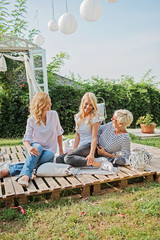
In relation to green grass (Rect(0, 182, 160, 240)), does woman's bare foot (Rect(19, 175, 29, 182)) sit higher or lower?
higher

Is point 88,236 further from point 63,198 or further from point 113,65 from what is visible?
point 113,65

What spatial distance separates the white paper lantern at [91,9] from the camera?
11.3 feet

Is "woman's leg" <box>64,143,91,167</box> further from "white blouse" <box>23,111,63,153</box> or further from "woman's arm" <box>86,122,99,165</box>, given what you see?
"white blouse" <box>23,111,63,153</box>

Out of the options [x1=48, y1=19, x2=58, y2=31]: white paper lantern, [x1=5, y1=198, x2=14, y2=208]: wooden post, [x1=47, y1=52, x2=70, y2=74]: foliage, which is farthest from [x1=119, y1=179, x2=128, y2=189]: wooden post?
[x1=47, y1=52, x2=70, y2=74]: foliage

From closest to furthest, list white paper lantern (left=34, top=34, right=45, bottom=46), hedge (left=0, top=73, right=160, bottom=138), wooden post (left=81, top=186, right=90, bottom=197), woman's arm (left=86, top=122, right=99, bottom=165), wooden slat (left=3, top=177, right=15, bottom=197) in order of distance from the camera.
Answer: wooden slat (left=3, top=177, right=15, bottom=197)
wooden post (left=81, top=186, right=90, bottom=197)
woman's arm (left=86, top=122, right=99, bottom=165)
white paper lantern (left=34, top=34, right=45, bottom=46)
hedge (left=0, top=73, right=160, bottom=138)

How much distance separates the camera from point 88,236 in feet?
5.37

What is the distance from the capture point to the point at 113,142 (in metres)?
3.02

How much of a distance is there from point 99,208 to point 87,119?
1.29 m

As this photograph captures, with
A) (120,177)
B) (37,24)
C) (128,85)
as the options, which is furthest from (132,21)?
(120,177)

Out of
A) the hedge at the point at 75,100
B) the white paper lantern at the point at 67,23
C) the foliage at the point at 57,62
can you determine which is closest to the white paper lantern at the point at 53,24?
the white paper lantern at the point at 67,23

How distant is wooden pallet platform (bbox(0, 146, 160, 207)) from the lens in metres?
2.22

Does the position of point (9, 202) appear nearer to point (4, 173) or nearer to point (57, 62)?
point (4, 173)

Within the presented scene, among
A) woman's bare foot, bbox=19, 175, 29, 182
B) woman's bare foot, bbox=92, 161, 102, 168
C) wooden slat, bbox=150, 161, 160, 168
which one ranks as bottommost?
wooden slat, bbox=150, 161, 160, 168

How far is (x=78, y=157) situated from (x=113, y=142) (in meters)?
0.53
